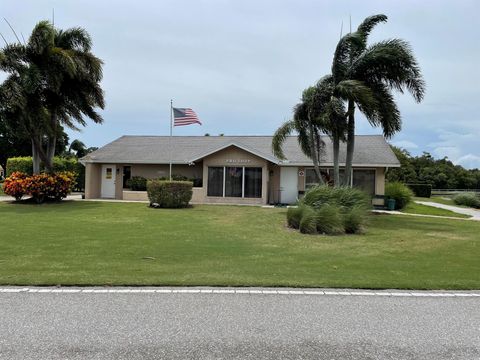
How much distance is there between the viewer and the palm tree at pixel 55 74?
71.2 feet

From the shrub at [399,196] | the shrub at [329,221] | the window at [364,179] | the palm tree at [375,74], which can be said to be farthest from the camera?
the window at [364,179]

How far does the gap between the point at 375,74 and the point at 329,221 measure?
8430mm

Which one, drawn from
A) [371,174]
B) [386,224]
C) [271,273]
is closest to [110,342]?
[271,273]

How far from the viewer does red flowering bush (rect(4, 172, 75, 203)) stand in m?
22.4

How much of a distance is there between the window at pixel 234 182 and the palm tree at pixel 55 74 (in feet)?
26.6

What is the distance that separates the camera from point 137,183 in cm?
2698

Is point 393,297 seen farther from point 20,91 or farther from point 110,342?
point 20,91

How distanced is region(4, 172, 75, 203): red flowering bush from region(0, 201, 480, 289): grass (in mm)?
6036

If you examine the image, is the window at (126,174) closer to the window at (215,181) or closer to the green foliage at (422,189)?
the window at (215,181)

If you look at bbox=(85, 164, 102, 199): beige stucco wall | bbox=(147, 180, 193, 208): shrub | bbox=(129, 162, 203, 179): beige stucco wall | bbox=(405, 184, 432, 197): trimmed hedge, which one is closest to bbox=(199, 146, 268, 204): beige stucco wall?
bbox=(129, 162, 203, 179): beige stucco wall

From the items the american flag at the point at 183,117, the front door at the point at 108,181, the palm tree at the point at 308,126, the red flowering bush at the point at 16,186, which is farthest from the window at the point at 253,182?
the red flowering bush at the point at 16,186

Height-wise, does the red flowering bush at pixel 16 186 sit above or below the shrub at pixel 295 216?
above

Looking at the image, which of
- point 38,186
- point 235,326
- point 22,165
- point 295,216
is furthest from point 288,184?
point 235,326

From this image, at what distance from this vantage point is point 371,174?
82.0 ft
